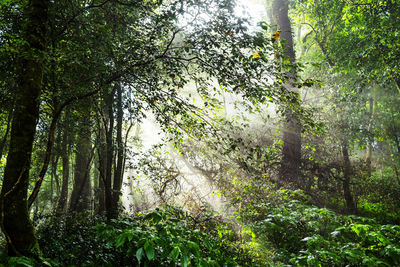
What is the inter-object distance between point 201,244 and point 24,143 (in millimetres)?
2714

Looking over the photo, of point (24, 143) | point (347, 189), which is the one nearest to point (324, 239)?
point (24, 143)

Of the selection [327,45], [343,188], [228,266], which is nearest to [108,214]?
[228,266]

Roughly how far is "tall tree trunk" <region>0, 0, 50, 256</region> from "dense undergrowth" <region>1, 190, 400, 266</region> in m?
0.52

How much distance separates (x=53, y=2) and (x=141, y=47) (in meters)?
1.53

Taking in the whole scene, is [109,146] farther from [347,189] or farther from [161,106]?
[347,189]

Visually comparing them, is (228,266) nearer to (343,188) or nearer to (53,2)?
(53,2)

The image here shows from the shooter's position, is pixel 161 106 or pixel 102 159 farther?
pixel 102 159

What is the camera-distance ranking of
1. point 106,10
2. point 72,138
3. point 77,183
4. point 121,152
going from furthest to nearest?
point 77,183
point 72,138
point 121,152
point 106,10

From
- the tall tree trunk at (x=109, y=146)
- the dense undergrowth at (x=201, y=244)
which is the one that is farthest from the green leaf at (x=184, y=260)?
the tall tree trunk at (x=109, y=146)

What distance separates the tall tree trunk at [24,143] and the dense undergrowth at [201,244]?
0.52 m

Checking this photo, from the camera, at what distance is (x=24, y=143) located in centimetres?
324

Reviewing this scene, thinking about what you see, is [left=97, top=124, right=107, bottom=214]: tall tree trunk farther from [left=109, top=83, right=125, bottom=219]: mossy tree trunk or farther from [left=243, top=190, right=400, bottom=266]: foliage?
[left=243, top=190, right=400, bottom=266]: foliage

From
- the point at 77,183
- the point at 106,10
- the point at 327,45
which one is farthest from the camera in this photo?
the point at 327,45

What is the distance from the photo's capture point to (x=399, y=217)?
8586 mm
